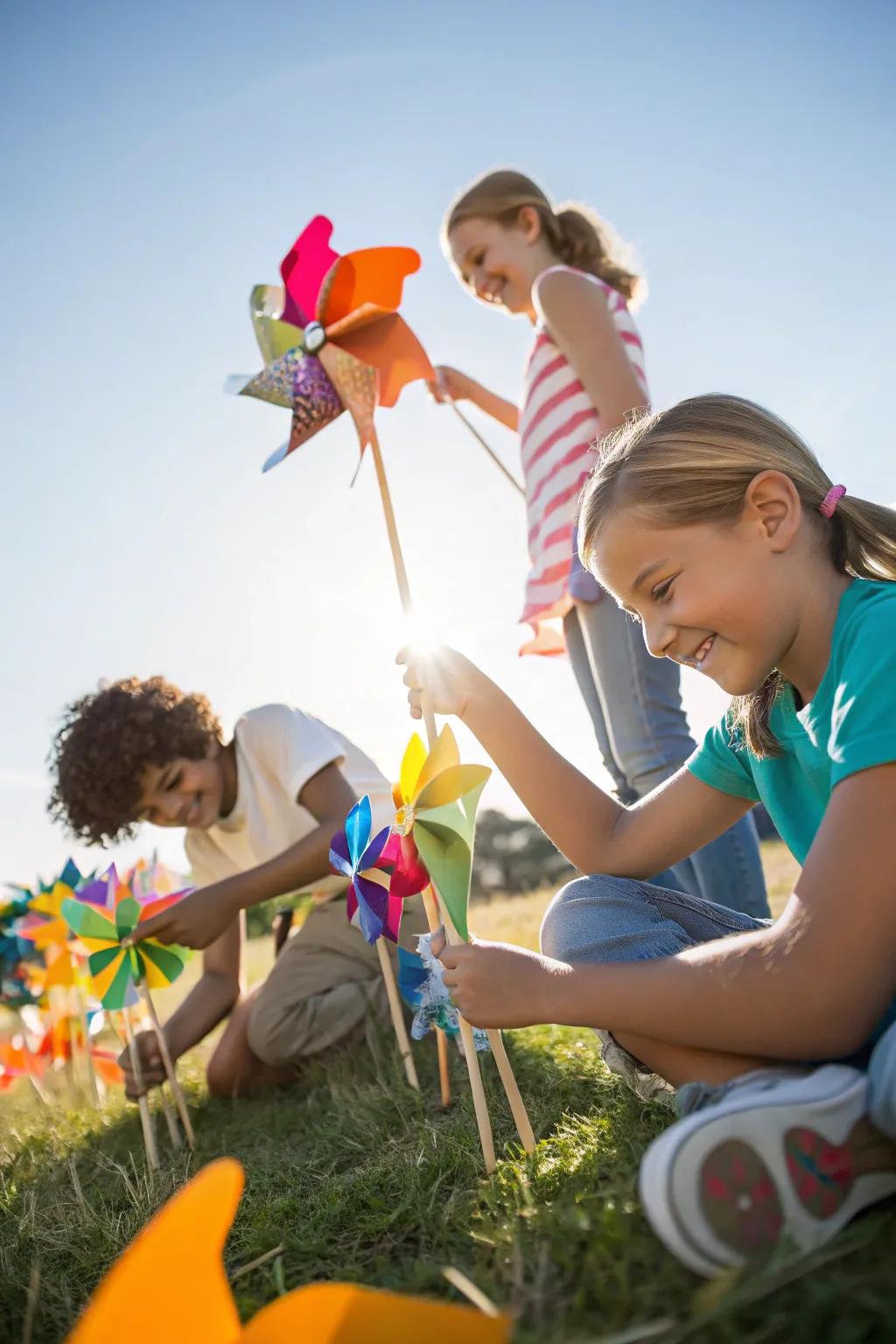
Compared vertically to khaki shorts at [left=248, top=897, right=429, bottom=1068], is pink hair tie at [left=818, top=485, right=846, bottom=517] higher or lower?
higher

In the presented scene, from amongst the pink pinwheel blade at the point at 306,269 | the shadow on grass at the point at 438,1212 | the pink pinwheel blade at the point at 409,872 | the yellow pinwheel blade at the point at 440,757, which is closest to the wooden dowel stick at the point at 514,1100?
the shadow on grass at the point at 438,1212

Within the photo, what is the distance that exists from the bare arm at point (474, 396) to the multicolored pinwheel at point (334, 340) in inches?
Result: 38.9

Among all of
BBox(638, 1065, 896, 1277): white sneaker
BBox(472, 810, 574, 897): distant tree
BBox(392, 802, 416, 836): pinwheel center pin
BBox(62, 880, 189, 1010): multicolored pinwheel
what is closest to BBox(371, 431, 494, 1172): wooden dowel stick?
BBox(392, 802, 416, 836): pinwheel center pin

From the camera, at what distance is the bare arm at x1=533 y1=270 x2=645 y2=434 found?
2336mm

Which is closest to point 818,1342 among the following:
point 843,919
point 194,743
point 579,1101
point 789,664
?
point 843,919

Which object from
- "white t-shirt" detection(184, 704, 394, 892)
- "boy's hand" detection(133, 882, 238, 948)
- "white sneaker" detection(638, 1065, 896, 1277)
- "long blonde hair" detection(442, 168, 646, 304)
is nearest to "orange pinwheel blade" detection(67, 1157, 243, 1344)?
"white sneaker" detection(638, 1065, 896, 1277)

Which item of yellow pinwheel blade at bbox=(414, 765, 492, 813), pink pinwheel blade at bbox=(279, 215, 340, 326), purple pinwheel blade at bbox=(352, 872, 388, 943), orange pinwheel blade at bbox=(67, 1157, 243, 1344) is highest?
pink pinwheel blade at bbox=(279, 215, 340, 326)

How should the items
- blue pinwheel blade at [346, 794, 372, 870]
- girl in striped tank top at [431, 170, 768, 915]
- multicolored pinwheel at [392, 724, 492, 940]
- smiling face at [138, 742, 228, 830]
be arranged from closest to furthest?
multicolored pinwheel at [392, 724, 492, 940] → blue pinwheel blade at [346, 794, 372, 870] → girl in striped tank top at [431, 170, 768, 915] → smiling face at [138, 742, 228, 830]

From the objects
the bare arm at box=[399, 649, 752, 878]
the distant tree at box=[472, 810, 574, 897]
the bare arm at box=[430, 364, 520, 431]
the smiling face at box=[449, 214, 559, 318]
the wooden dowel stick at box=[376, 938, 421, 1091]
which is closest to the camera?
the bare arm at box=[399, 649, 752, 878]

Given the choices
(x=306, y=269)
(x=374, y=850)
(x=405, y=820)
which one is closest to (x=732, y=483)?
(x=405, y=820)

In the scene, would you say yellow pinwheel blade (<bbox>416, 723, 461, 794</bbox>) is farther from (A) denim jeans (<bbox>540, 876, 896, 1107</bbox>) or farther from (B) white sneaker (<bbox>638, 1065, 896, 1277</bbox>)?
(B) white sneaker (<bbox>638, 1065, 896, 1277</bbox>)

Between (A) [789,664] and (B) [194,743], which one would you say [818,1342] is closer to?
(A) [789,664]

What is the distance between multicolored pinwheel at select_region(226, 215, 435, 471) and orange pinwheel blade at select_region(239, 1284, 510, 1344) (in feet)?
5.04

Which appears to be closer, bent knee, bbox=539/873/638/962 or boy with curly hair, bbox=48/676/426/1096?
bent knee, bbox=539/873/638/962
